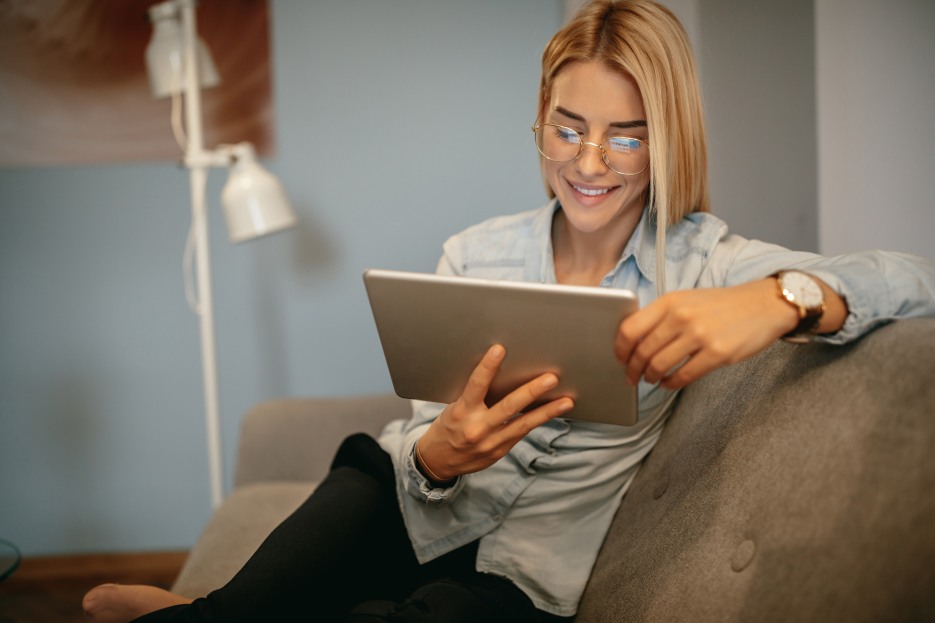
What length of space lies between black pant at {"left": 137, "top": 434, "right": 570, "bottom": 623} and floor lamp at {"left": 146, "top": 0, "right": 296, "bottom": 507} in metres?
0.89

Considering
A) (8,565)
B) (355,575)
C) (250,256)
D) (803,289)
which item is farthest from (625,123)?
(250,256)

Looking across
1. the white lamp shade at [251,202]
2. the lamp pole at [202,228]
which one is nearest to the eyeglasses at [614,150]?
the white lamp shade at [251,202]

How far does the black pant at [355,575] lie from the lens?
3.37 feet

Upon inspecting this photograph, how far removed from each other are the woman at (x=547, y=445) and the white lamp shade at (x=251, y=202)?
0.86 meters

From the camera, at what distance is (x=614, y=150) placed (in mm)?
1171

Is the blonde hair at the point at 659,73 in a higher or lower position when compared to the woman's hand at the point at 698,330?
higher

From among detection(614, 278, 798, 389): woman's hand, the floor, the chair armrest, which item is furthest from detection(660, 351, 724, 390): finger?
the floor

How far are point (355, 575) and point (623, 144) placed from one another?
73cm

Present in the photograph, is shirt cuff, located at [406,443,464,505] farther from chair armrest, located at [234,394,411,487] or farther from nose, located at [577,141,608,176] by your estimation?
chair armrest, located at [234,394,411,487]

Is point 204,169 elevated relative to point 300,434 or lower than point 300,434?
elevated

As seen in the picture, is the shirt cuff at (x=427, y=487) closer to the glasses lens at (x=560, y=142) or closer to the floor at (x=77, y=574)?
the glasses lens at (x=560, y=142)

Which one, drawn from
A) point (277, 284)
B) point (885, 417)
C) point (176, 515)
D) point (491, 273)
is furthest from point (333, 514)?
point (176, 515)

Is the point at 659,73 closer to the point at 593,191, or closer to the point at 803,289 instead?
the point at 593,191

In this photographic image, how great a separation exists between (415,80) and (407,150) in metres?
0.21
